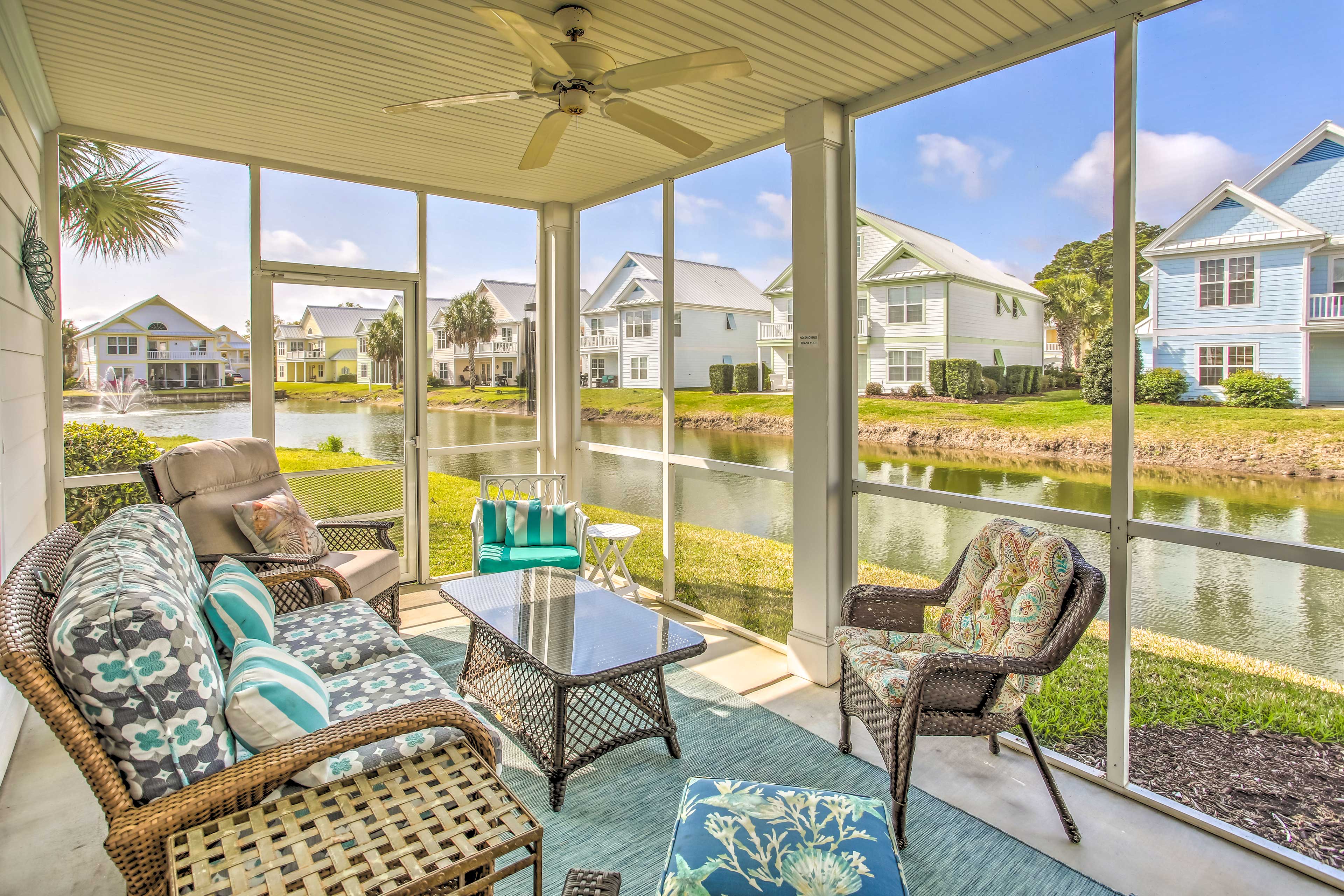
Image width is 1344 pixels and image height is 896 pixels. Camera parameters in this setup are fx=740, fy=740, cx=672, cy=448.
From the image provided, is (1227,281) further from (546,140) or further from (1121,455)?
(546,140)

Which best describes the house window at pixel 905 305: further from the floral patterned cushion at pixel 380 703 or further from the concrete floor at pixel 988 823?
the floral patterned cushion at pixel 380 703

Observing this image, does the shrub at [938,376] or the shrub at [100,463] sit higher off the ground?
the shrub at [938,376]

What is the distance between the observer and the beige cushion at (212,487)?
11.5 ft

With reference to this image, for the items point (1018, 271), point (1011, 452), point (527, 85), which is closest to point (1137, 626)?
point (1011, 452)

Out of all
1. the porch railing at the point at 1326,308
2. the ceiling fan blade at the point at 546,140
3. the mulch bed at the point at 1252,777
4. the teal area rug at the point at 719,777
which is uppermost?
the ceiling fan blade at the point at 546,140

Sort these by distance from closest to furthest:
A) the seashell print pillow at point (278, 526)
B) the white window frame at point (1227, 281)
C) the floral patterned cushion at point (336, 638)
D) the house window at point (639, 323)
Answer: the white window frame at point (1227, 281) → the floral patterned cushion at point (336, 638) → the seashell print pillow at point (278, 526) → the house window at point (639, 323)

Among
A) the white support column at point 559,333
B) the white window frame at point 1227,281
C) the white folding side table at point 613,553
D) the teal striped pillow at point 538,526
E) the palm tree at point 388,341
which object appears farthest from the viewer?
the white support column at point 559,333

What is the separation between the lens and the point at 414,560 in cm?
516

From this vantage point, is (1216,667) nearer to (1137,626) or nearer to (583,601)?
(1137,626)

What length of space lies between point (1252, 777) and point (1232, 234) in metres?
1.83

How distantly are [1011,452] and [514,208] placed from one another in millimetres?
3879

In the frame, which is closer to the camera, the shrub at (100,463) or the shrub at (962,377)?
the shrub at (962,377)

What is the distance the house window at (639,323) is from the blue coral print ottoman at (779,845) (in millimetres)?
3435

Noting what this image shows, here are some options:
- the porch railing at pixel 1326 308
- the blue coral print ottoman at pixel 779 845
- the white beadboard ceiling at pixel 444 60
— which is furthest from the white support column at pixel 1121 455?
the blue coral print ottoman at pixel 779 845
